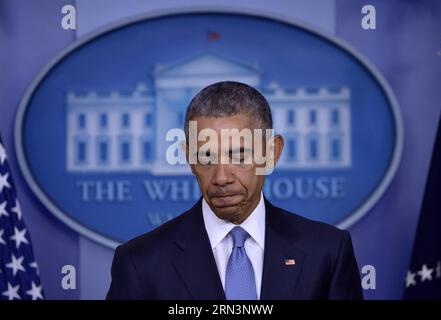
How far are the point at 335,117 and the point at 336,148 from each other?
13 cm

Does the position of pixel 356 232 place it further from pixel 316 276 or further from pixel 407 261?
pixel 316 276

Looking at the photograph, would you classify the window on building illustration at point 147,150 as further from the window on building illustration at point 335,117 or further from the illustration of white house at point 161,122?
the window on building illustration at point 335,117

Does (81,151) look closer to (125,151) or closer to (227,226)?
(125,151)

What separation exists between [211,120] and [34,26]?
1458 mm

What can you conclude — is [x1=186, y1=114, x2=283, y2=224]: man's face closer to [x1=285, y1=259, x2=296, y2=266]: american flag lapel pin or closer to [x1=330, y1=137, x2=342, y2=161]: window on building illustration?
[x1=285, y1=259, x2=296, y2=266]: american flag lapel pin

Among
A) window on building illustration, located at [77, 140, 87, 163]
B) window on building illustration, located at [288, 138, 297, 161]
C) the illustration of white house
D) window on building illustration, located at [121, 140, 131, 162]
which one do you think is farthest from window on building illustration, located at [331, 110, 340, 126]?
window on building illustration, located at [77, 140, 87, 163]

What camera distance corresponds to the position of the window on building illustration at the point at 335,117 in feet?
9.80

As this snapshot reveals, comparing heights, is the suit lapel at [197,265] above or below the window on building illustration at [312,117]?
below

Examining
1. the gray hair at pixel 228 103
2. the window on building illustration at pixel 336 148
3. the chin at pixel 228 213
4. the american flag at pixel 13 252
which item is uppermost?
the gray hair at pixel 228 103

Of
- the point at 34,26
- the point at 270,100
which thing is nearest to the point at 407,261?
the point at 270,100

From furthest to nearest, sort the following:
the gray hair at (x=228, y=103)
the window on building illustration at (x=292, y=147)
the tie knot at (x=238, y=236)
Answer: the window on building illustration at (x=292, y=147)
the tie knot at (x=238, y=236)
the gray hair at (x=228, y=103)

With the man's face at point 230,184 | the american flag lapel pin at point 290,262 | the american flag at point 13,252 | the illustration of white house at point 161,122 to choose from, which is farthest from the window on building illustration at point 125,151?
the american flag lapel pin at point 290,262

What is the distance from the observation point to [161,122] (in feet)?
9.77

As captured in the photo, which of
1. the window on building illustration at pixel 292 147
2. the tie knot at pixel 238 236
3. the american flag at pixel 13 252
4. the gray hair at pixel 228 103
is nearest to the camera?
the gray hair at pixel 228 103
